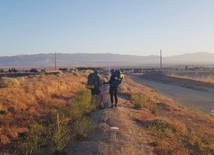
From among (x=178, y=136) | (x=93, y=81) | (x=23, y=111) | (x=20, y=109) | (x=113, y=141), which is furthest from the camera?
(x=93, y=81)

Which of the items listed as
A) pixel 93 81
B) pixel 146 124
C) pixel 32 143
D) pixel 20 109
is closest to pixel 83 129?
pixel 32 143

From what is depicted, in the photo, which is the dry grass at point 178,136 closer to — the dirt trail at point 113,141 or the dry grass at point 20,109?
the dirt trail at point 113,141

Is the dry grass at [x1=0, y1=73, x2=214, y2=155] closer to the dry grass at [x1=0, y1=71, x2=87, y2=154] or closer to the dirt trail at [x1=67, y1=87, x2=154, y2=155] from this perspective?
the dry grass at [x1=0, y1=71, x2=87, y2=154]

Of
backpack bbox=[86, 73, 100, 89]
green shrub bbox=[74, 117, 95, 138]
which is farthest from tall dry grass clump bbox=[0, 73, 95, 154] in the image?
green shrub bbox=[74, 117, 95, 138]

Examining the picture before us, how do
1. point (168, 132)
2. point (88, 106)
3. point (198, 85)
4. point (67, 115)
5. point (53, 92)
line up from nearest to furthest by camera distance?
point (168, 132)
point (67, 115)
point (88, 106)
point (53, 92)
point (198, 85)

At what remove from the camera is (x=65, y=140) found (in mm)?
9852

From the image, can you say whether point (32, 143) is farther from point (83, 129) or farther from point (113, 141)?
point (113, 141)

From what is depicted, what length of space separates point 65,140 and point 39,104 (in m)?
7.79

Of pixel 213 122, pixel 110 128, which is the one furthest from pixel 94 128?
pixel 213 122

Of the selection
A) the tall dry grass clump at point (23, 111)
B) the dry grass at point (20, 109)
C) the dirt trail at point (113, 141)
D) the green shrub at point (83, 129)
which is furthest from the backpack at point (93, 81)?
the green shrub at point (83, 129)

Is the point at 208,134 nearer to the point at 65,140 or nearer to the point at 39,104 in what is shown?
the point at 65,140

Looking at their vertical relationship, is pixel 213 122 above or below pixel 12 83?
below

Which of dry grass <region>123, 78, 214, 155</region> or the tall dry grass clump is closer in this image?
dry grass <region>123, 78, 214, 155</region>

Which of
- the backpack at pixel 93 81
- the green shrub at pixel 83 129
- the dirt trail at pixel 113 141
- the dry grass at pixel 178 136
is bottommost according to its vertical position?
the dry grass at pixel 178 136
